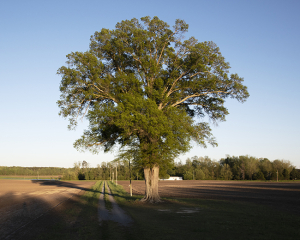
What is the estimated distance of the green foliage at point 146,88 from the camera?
18594 millimetres

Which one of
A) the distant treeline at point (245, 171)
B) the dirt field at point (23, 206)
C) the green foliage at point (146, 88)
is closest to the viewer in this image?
the dirt field at point (23, 206)

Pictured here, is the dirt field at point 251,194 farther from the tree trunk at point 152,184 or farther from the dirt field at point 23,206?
the dirt field at point 23,206

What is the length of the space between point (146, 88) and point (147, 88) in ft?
0.29

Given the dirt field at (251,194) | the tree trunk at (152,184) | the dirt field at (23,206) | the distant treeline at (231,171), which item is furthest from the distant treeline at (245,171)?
the tree trunk at (152,184)

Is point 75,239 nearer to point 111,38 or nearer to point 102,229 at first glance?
point 102,229

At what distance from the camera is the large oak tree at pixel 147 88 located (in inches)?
738

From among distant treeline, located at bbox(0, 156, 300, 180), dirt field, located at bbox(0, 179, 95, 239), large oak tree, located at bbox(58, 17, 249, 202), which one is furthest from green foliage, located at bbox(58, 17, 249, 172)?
distant treeline, located at bbox(0, 156, 300, 180)

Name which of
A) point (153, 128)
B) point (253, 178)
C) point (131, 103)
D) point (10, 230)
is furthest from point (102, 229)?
point (253, 178)

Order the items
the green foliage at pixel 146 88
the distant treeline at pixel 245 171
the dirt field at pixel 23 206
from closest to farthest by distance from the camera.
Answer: the dirt field at pixel 23 206 → the green foliage at pixel 146 88 → the distant treeline at pixel 245 171

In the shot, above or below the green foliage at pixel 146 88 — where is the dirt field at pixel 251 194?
below

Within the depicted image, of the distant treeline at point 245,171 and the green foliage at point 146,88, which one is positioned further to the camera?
the distant treeline at point 245,171

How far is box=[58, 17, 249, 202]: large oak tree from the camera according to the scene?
18.7 m

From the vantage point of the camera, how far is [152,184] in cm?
2050

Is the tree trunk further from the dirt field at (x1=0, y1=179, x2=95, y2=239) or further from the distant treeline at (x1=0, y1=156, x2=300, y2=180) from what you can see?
the distant treeline at (x1=0, y1=156, x2=300, y2=180)
